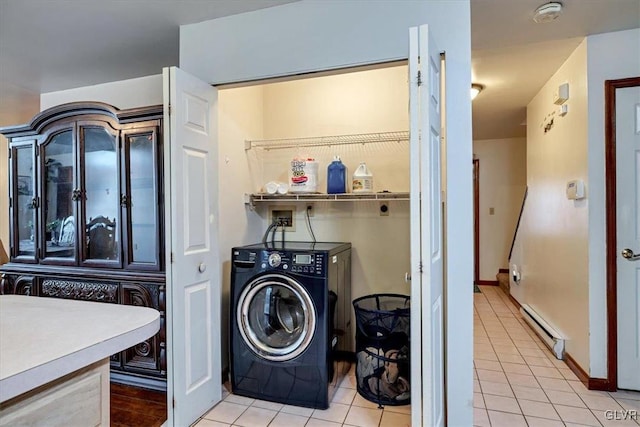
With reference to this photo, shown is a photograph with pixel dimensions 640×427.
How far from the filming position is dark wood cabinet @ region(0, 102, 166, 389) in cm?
244

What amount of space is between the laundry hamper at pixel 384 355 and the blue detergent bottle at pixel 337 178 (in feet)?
2.98

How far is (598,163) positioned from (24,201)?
435cm

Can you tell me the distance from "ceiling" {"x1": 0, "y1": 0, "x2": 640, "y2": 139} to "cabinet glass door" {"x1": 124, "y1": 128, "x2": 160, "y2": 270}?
710 mm

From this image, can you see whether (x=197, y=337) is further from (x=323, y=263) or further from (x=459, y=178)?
(x=459, y=178)

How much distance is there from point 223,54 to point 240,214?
44.1 inches

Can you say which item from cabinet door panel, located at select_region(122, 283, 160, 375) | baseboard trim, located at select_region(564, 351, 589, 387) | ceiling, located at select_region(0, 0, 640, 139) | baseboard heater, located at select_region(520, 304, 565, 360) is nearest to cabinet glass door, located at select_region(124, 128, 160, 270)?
cabinet door panel, located at select_region(122, 283, 160, 375)

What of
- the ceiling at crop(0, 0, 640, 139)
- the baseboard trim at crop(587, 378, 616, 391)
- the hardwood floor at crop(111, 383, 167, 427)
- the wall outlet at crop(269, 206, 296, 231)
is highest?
the ceiling at crop(0, 0, 640, 139)

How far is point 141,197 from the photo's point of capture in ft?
8.14

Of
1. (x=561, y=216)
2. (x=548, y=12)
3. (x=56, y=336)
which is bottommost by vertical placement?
(x=56, y=336)

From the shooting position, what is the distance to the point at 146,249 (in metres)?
2.46

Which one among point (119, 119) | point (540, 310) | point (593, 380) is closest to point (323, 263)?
point (119, 119)

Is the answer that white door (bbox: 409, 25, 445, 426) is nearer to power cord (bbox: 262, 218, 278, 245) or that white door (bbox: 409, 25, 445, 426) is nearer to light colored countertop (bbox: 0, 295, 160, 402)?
light colored countertop (bbox: 0, 295, 160, 402)

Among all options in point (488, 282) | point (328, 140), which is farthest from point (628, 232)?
point (488, 282)

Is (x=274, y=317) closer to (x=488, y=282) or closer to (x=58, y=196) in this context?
(x=58, y=196)
